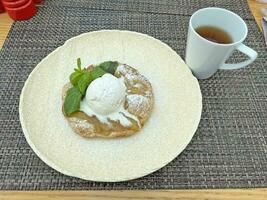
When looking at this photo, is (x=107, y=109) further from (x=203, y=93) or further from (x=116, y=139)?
(x=203, y=93)

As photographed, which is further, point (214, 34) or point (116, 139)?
point (214, 34)

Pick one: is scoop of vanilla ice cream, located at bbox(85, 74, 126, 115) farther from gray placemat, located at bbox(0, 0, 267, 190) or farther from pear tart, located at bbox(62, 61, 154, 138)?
gray placemat, located at bbox(0, 0, 267, 190)

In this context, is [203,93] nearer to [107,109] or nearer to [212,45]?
[212,45]

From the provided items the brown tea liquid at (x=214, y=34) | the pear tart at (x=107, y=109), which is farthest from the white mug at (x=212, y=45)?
the pear tart at (x=107, y=109)

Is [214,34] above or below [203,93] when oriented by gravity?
above

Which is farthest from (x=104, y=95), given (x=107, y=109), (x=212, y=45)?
(x=212, y=45)

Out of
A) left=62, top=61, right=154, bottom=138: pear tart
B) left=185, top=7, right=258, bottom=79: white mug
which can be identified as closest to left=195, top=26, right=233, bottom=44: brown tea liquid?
left=185, top=7, right=258, bottom=79: white mug

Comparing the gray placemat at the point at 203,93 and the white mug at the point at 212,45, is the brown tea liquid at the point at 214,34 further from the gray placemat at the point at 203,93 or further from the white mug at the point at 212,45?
the gray placemat at the point at 203,93
